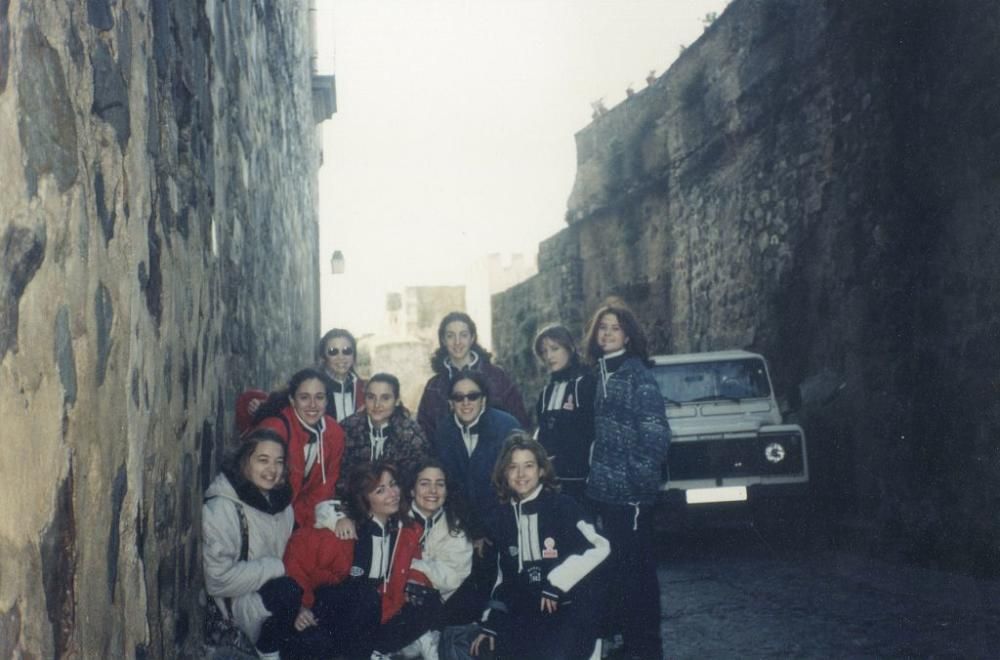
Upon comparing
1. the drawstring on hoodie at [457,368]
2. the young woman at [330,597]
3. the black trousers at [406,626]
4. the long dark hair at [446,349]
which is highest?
the long dark hair at [446,349]

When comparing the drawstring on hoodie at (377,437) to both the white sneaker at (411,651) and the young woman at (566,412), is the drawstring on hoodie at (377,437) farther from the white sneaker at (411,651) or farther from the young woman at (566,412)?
the white sneaker at (411,651)

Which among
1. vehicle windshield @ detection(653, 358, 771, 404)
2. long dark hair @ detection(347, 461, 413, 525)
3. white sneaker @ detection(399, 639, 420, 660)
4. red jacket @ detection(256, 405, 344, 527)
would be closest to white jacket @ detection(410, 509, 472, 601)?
long dark hair @ detection(347, 461, 413, 525)

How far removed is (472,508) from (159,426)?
212 cm

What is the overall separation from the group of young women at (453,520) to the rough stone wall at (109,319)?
0.28m

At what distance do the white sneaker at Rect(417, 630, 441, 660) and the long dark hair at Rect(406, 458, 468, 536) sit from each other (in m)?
0.45

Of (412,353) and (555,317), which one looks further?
(412,353)

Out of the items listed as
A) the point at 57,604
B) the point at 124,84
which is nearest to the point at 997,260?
the point at 124,84

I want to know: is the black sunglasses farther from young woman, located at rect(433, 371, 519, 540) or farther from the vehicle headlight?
the vehicle headlight

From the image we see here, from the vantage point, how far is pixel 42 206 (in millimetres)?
1497

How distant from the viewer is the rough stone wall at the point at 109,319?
4.60ft

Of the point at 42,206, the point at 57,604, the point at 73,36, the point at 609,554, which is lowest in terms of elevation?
the point at 609,554

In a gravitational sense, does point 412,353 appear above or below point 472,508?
above

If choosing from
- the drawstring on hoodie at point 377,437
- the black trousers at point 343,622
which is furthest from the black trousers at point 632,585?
the drawstring on hoodie at point 377,437

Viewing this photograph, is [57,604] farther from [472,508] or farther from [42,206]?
[472,508]
